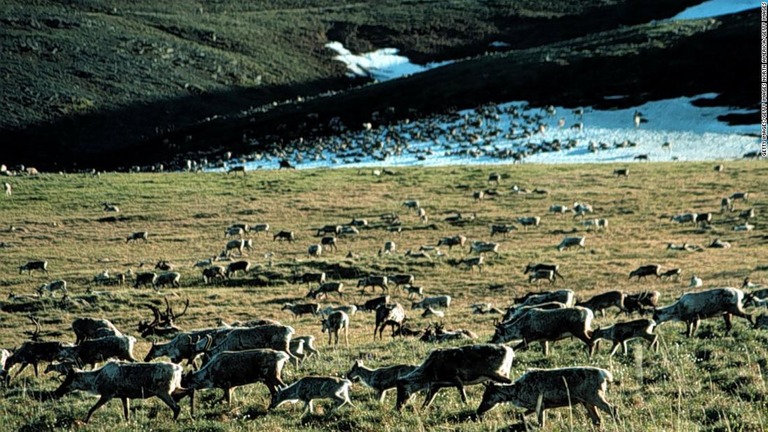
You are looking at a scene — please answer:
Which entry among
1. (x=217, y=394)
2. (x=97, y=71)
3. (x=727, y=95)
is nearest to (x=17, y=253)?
(x=217, y=394)

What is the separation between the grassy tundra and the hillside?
45269mm

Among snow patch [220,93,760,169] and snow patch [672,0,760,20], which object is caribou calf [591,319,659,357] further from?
snow patch [672,0,760,20]

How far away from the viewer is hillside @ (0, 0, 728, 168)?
117 metres

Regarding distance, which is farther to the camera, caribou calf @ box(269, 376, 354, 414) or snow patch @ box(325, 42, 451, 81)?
snow patch @ box(325, 42, 451, 81)

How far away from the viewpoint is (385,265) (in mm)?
37375

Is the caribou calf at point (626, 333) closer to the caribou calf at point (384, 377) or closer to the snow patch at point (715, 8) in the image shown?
the caribou calf at point (384, 377)

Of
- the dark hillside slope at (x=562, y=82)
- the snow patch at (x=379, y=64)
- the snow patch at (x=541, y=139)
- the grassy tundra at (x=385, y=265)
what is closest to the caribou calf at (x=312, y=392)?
the grassy tundra at (x=385, y=265)

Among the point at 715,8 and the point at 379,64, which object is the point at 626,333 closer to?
the point at 715,8

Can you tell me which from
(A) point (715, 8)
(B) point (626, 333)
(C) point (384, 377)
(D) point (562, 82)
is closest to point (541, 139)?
(D) point (562, 82)

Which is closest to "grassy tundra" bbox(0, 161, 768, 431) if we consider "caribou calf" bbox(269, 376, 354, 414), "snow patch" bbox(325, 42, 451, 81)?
"caribou calf" bbox(269, 376, 354, 414)

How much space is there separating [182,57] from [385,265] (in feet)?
416

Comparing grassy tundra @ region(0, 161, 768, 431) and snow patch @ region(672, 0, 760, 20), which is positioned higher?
snow patch @ region(672, 0, 760, 20)

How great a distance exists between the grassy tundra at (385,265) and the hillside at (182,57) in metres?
45.3

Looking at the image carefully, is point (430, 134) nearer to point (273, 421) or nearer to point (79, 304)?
point (79, 304)
